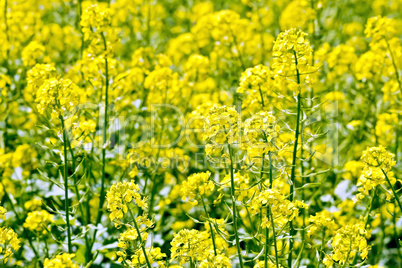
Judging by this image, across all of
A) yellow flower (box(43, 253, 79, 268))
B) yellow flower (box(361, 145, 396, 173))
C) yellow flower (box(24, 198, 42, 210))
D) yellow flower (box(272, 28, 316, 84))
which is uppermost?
yellow flower (box(272, 28, 316, 84))

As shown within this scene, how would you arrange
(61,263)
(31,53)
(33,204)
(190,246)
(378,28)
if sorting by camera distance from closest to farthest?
(61,263) → (190,246) → (33,204) → (378,28) → (31,53)

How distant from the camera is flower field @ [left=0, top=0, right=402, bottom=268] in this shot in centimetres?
280

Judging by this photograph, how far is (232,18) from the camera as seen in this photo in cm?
466

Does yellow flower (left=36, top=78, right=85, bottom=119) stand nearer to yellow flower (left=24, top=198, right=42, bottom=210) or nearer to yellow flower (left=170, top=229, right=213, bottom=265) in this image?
yellow flower (left=170, top=229, right=213, bottom=265)

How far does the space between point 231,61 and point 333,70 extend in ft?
3.51

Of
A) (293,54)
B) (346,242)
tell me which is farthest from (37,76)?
(346,242)

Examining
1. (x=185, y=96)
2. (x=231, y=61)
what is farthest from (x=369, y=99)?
(x=185, y=96)

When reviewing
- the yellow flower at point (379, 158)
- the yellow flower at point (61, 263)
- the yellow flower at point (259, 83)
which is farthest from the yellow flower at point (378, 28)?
the yellow flower at point (61, 263)

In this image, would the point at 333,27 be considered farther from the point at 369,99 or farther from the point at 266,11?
the point at 369,99

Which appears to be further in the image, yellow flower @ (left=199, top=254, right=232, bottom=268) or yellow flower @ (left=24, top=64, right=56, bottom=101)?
yellow flower @ (left=24, top=64, right=56, bottom=101)

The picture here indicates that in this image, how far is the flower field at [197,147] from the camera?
2.80 meters

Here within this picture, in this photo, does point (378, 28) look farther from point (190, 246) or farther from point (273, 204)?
point (190, 246)

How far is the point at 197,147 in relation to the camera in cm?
463

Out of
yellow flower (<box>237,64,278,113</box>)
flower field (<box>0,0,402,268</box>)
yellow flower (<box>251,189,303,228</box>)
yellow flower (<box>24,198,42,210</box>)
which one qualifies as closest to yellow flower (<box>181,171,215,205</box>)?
flower field (<box>0,0,402,268</box>)
